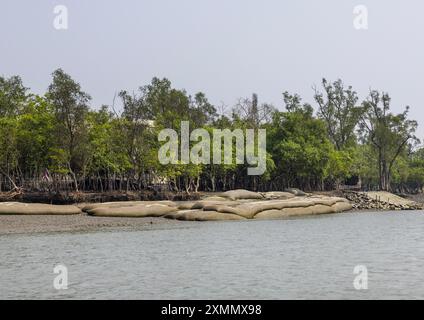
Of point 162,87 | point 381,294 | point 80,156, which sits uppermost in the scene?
point 162,87

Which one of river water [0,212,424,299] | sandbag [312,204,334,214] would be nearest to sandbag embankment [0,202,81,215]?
river water [0,212,424,299]

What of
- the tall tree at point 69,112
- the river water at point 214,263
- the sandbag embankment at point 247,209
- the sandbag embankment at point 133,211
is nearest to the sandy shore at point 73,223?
the sandbag embankment at point 133,211

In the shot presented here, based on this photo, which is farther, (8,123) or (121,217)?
(8,123)

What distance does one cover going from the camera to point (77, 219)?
44.6 m

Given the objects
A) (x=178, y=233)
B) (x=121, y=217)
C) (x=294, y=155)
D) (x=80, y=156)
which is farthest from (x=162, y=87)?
(x=178, y=233)

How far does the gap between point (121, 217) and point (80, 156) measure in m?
15.1

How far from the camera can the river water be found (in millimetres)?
18672

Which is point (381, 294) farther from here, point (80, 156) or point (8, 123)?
point (8, 123)

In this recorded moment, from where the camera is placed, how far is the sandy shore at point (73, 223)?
126ft

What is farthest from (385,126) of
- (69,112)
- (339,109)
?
(69,112)

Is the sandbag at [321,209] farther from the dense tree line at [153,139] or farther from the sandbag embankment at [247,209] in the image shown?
the dense tree line at [153,139]

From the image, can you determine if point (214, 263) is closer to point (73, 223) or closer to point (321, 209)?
point (73, 223)

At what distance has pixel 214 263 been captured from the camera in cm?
2473

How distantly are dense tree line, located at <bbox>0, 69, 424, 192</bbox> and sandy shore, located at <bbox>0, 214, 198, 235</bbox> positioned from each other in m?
14.1
